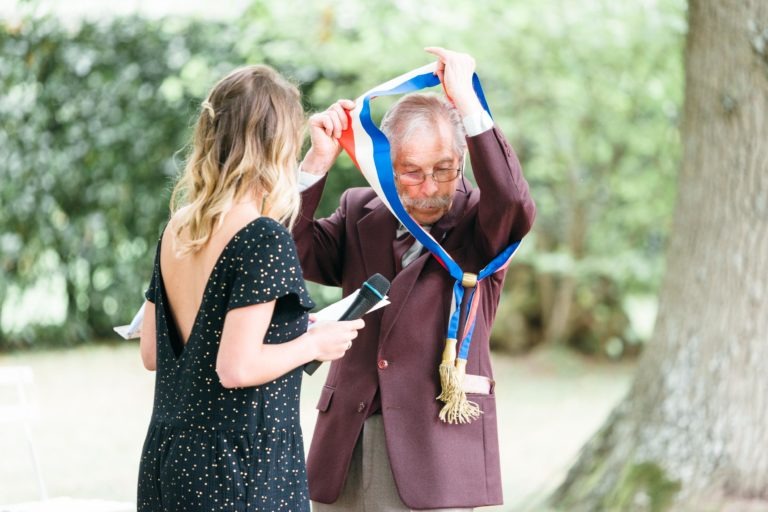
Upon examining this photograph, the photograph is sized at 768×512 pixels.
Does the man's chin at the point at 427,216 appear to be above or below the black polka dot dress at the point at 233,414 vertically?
above

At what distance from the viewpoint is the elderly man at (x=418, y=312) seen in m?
2.43

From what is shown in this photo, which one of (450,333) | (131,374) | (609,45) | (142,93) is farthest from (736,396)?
(142,93)

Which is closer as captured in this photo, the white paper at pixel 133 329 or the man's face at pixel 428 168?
the white paper at pixel 133 329

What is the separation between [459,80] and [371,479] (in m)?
0.92

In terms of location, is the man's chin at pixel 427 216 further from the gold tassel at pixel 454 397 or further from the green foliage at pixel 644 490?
the green foliage at pixel 644 490

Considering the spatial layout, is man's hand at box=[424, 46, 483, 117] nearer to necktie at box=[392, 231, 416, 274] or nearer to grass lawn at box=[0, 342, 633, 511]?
necktie at box=[392, 231, 416, 274]

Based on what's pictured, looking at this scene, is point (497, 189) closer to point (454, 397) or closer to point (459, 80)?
point (459, 80)

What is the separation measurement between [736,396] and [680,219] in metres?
0.83

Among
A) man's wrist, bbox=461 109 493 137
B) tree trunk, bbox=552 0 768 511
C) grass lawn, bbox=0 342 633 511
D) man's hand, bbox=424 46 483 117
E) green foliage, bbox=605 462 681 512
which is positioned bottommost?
grass lawn, bbox=0 342 633 511

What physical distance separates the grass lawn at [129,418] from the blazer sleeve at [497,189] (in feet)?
9.56

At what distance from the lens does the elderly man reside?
7.98ft

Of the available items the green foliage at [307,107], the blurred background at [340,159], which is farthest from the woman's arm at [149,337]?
the green foliage at [307,107]

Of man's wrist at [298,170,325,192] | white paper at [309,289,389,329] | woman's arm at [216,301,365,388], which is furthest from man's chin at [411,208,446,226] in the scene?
woman's arm at [216,301,365,388]

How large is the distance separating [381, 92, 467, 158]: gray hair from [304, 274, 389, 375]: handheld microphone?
453 millimetres
